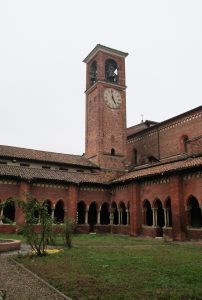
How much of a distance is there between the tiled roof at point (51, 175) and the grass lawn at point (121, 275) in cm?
1461

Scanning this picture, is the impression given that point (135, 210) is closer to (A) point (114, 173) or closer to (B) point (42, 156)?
(A) point (114, 173)

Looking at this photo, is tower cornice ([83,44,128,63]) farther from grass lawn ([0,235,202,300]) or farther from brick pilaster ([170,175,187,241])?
grass lawn ([0,235,202,300])

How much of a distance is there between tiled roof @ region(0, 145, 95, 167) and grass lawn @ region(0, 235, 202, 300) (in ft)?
65.9

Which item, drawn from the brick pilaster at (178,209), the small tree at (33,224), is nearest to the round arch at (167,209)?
the brick pilaster at (178,209)

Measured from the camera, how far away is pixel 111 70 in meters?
39.2

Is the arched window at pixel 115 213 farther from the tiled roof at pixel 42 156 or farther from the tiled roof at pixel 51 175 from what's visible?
the tiled roof at pixel 42 156

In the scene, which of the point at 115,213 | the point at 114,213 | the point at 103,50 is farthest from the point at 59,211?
the point at 103,50

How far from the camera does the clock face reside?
37406 mm

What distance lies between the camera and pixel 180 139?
1246 inches

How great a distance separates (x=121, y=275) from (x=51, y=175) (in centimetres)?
2050

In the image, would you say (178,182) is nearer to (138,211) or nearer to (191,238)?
(191,238)

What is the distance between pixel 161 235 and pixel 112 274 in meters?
15.9

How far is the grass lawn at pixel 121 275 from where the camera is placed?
6.85m

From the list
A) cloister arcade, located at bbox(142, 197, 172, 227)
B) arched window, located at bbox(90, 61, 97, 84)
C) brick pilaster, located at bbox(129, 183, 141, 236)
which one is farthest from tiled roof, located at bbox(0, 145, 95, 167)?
arched window, located at bbox(90, 61, 97, 84)
